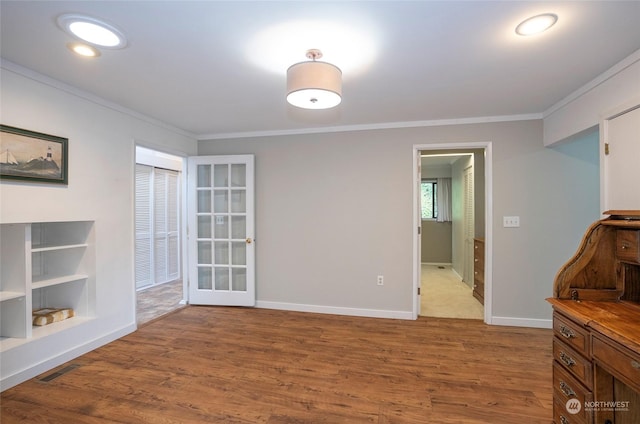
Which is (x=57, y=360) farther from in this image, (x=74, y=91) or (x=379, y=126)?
(x=379, y=126)

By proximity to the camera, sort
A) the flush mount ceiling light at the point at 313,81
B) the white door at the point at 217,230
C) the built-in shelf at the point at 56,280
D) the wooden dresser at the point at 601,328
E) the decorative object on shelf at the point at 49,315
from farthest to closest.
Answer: the white door at the point at 217,230, the decorative object on shelf at the point at 49,315, the built-in shelf at the point at 56,280, the flush mount ceiling light at the point at 313,81, the wooden dresser at the point at 601,328

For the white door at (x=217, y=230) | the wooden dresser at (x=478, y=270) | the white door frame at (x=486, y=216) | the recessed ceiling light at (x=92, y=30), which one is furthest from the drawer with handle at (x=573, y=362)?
the white door at (x=217, y=230)

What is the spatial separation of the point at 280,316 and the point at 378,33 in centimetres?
323

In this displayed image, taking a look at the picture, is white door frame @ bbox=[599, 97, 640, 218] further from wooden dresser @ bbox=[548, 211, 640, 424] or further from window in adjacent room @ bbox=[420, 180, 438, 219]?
window in adjacent room @ bbox=[420, 180, 438, 219]

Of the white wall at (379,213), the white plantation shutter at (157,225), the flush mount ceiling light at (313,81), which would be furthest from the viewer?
the white plantation shutter at (157,225)

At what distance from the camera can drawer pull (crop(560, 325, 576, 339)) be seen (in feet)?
5.39

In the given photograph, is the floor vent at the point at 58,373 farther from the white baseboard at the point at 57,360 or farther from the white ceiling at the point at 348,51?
the white ceiling at the point at 348,51

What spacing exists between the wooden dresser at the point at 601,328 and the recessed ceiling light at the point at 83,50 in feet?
11.0

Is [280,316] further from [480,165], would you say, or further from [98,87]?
[480,165]

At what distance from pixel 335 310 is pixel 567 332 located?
102 inches

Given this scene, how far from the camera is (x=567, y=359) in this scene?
1.69 m

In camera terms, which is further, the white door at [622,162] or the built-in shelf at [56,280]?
the built-in shelf at [56,280]

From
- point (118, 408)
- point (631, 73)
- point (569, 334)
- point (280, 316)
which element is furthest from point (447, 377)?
point (631, 73)

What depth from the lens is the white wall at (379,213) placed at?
337cm
